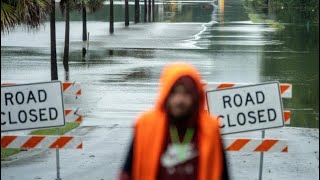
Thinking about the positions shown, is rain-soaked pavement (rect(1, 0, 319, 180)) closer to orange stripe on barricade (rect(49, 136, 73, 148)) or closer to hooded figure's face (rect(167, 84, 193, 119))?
orange stripe on barricade (rect(49, 136, 73, 148))

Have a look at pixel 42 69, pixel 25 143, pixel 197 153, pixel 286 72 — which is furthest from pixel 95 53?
pixel 197 153

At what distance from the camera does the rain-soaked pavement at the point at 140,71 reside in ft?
36.0

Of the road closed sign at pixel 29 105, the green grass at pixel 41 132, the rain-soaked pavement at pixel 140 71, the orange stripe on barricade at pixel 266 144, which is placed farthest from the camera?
the green grass at pixel 41 132

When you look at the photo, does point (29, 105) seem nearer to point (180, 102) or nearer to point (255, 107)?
point (255, 107)

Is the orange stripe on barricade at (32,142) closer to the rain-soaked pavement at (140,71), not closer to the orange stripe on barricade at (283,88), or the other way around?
the rain-soaked pavement at (140,71)

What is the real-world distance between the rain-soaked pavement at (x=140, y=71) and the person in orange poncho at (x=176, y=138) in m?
6.24

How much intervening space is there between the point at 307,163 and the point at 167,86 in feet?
25.5

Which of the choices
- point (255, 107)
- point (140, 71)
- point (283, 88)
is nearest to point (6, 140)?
point (255, 107)

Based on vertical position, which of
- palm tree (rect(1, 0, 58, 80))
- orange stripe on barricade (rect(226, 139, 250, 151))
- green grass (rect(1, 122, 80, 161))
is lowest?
green grass (rect(1, 122, 80, 161))

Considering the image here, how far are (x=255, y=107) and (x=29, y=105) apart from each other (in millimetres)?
2885

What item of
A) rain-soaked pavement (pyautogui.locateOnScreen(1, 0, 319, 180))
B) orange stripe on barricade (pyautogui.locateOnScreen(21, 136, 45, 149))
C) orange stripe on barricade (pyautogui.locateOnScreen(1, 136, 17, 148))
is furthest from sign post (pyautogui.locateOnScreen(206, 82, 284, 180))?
orange stripe on barricade (pyautogui.locateOnScreen(1, 136, 17, 148))

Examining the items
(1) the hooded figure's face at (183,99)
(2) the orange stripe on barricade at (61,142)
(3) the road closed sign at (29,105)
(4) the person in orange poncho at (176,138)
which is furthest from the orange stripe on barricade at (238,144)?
(1) the hooded figure's face at (183,99)

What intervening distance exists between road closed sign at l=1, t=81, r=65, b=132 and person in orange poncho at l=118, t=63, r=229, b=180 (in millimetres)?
4967

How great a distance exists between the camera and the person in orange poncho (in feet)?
12.6
